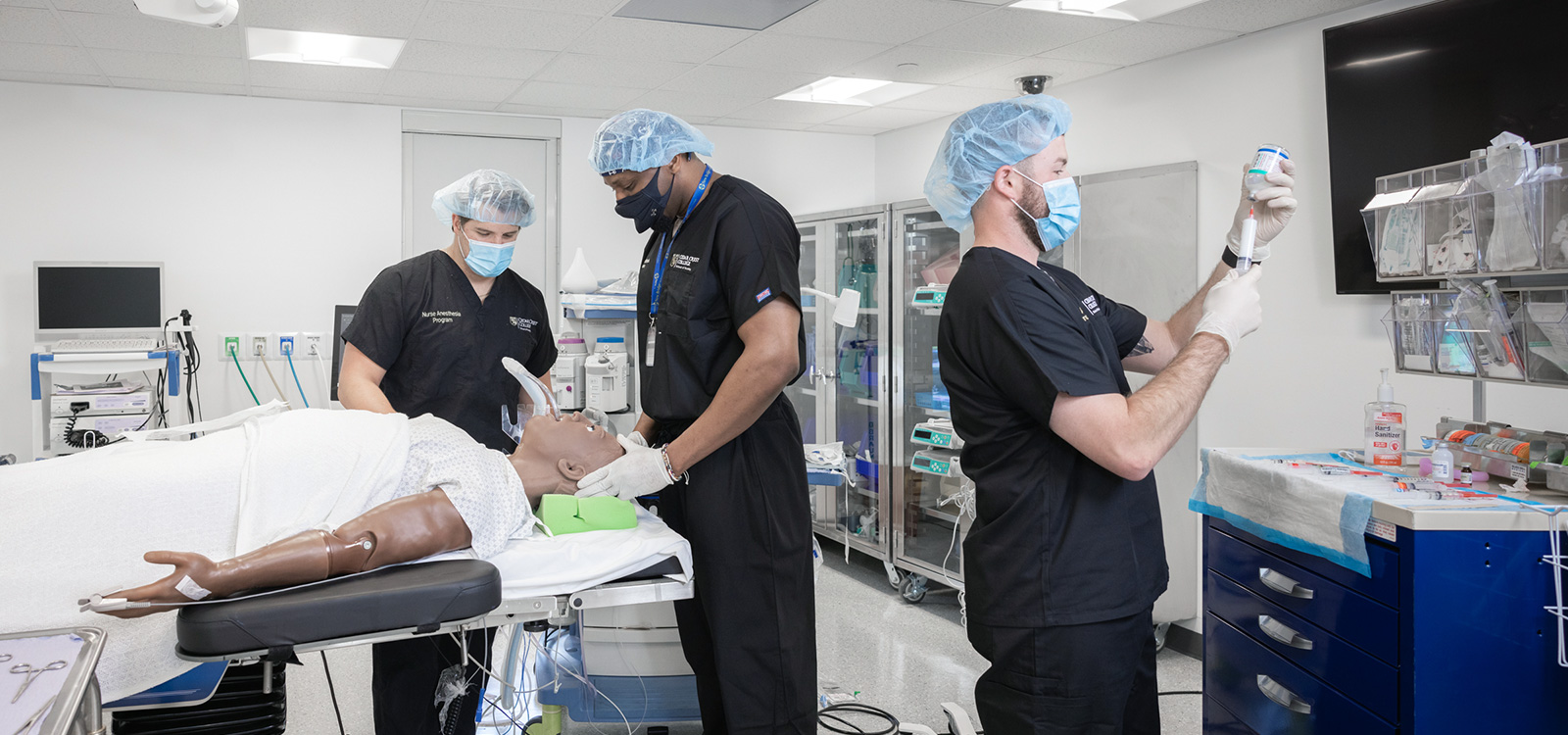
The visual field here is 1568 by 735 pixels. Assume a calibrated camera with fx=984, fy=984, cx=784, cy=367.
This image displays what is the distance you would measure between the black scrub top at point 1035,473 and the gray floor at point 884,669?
1589mm

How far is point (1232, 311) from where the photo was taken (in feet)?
4.96

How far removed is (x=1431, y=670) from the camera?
161cm

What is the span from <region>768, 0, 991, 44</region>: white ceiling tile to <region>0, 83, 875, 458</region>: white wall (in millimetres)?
2417

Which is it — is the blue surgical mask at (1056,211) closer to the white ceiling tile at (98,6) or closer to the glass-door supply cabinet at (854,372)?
the glass-door supply cabinet at (854,372)

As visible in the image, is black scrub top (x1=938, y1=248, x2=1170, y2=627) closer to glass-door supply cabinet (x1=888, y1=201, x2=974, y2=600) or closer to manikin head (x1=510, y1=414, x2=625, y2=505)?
manikin head (x1=510, y1=414, x2=625, y2=505)

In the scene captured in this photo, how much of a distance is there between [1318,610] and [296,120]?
182 inches

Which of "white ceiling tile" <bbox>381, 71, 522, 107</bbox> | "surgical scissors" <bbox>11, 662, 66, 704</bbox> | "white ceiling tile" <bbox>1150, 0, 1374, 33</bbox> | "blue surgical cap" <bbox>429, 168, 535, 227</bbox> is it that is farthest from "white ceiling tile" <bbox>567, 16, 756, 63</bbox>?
"surgical scissors" <bbox>11, 662, 66, 704</bbox>

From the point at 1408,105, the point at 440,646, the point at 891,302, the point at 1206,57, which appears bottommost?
the point at 440,646

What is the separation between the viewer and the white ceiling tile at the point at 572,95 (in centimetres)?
439

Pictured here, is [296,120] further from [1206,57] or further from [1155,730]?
[1155,730]

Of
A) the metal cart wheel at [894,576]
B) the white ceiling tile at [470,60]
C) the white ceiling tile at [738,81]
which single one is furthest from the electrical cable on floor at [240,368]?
the metal cart wheel at [894,576]

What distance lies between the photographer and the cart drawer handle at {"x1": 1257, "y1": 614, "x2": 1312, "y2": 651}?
6.11ft

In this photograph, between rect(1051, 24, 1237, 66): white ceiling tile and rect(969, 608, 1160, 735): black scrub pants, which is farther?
rect(1051, 24, 1237, 66): white ceiling tile

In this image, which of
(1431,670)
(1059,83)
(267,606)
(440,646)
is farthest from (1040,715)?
(1059,83)
